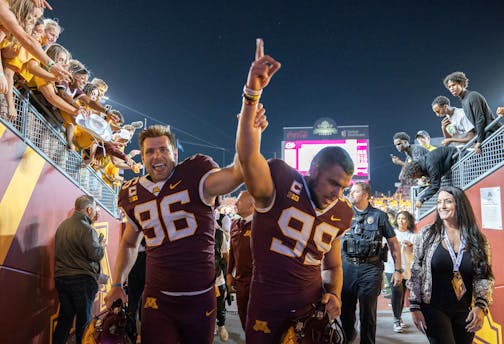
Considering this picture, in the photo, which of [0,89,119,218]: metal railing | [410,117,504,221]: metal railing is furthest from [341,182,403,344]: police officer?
[0,89,119,218]: metal railing

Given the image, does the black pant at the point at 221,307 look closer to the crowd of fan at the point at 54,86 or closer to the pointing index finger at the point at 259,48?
the crowd of fan at the point at 54,86

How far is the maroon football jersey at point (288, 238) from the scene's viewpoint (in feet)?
8.38

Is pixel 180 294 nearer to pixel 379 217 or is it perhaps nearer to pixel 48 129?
pixel 379 217

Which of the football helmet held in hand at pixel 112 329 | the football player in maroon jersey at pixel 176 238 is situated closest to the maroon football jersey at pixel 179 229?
the football player in maroon jersey at pixel 176 238

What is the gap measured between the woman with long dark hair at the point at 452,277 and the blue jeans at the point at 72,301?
3.94m

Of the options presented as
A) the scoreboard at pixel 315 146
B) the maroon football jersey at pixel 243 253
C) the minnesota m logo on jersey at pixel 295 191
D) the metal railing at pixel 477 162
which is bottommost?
the maroon football jersey at pixel 243 253

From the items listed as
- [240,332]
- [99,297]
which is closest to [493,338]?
[240,332]

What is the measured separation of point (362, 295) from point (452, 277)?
187cm

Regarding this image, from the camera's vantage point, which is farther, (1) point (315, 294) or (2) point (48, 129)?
(2) point (48, 129)

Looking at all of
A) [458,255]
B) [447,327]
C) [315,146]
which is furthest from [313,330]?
[315,146]

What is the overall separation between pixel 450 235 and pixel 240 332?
4.60 metres

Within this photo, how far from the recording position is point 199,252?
284 centimetres

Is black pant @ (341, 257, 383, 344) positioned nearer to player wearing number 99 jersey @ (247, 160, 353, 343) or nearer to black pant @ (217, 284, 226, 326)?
black pant @ (217, 284, 226, 326)

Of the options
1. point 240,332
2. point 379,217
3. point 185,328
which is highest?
point 379,217
